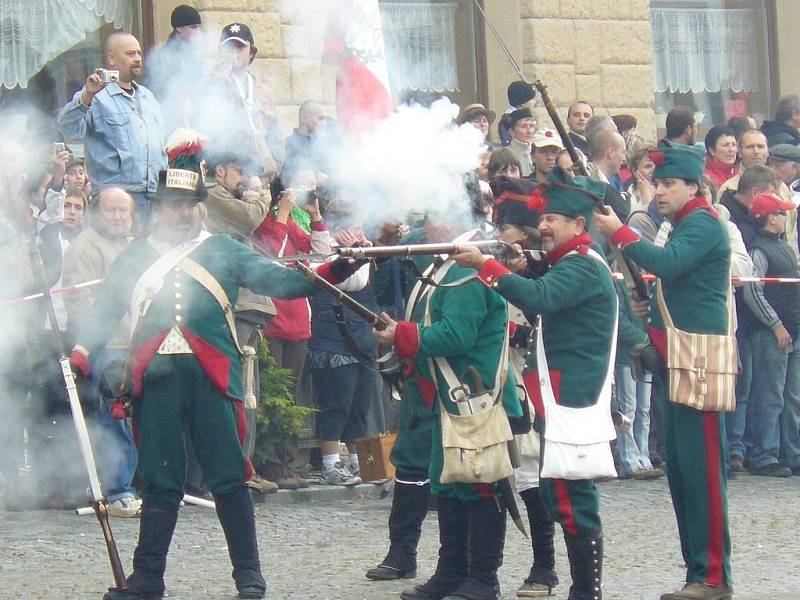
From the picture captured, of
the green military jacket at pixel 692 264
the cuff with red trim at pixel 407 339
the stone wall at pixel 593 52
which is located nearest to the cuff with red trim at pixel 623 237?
the green military jacket at pixel 692 264

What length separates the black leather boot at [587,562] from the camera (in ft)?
22.4

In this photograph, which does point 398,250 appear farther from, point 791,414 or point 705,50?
point 705,50

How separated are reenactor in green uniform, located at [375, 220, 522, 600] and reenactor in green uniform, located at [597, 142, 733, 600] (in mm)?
656

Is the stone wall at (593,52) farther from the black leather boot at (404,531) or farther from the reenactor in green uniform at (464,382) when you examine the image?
the reenactor in green uniform at (464,382)

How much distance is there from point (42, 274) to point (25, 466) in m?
2.63

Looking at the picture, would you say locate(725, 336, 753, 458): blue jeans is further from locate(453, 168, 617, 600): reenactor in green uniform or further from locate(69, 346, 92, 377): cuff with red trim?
locate(69, 346, 92, 377): cuff with red trim

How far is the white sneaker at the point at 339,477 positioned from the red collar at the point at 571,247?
12.7 ft

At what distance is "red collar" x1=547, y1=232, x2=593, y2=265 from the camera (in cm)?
696

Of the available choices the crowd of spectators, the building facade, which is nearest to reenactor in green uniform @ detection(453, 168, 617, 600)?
the crowd of spectators

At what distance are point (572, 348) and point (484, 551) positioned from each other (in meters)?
0.95

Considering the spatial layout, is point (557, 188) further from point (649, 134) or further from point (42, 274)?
point (649, 134)

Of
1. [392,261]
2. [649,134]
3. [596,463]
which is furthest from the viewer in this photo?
[649,134]

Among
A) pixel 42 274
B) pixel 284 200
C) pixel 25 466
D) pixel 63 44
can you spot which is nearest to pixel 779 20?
pixel 63 44

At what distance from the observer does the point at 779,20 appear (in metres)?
17.5
